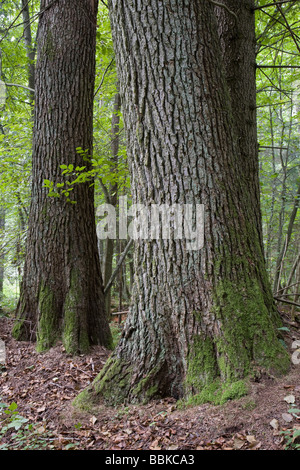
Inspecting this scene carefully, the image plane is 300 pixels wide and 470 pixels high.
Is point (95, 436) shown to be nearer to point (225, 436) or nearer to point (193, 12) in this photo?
point (225, 436)

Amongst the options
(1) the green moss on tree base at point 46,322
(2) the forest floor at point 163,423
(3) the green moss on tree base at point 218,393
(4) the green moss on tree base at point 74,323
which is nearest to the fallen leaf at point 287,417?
(2) the forest floor at point 163,423

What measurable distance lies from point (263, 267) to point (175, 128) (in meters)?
1.38

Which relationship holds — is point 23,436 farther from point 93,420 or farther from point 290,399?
point 290,399

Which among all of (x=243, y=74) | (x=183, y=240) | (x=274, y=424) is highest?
(x=243, y=74)

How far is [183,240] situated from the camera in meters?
2.72

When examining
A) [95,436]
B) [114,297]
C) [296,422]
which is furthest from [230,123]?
[114,297]

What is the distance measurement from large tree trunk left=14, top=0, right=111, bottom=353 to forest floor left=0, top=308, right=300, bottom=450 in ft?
4.02

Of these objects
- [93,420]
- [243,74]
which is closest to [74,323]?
[93,420]

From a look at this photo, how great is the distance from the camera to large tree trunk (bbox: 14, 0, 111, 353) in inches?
181

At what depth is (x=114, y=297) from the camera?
40.7 feet

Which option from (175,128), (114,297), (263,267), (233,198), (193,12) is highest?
(193,12)

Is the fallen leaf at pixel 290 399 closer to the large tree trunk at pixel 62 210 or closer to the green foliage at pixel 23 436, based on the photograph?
the green foliage at pixel 23 436

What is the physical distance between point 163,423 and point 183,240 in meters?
1.37
